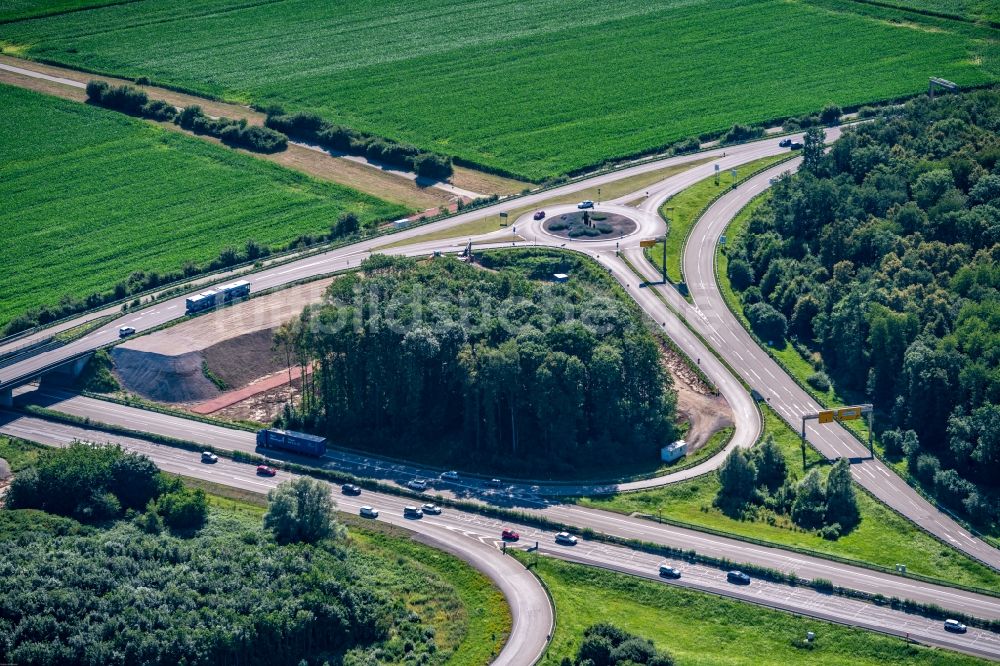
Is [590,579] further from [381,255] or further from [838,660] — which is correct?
[381,255]

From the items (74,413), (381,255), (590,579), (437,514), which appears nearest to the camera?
(590,579)

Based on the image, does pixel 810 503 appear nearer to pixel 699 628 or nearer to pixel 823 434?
pixel 823 434

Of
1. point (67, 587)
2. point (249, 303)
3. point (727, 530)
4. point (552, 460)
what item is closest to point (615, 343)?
point (552, 460)

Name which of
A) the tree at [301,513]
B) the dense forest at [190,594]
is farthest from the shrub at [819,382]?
the tree at [301,513]

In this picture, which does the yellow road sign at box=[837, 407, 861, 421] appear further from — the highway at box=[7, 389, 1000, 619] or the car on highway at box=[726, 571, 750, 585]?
the car on highway at box=[726, 571, 750, 585]

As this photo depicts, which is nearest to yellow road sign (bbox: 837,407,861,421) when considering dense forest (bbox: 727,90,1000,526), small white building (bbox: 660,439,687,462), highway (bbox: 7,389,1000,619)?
dense forest (bbox: 727,90,1000,526)

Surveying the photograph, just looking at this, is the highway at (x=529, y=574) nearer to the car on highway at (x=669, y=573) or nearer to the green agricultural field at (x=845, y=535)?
the car on highway at (x=669, y=573)
